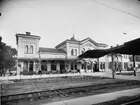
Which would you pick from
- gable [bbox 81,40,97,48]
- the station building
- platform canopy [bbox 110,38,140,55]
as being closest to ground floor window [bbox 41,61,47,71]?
the station building

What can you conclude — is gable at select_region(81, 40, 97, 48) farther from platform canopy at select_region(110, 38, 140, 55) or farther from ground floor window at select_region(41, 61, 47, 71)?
platform canopy at select_region(110, 38, 140, 55)

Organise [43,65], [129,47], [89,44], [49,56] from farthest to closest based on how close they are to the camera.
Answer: [89,44]
[49,56]
[43,65]
[129,47]

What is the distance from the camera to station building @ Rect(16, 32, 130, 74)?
25.2 metres

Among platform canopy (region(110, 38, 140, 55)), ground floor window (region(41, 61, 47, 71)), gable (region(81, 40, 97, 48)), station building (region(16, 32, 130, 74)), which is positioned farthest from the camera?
gable (region(81, 40, 97, 48))

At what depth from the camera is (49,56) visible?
2808cm

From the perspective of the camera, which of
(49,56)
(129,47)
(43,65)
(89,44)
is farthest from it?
(89,44)

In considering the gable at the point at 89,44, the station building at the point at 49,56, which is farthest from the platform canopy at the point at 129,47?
the gable at the point at 89,44

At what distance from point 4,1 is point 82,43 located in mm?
28805

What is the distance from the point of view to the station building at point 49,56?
82.8 ft

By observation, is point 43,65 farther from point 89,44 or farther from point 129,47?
point 129,47

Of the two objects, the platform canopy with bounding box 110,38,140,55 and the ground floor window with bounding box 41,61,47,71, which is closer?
the platform canopy with bounding box 110,38,140,55

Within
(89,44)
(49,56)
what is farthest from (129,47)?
(49,56)

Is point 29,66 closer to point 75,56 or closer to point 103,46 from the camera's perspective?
point 75,56

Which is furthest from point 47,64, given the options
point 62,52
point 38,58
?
point 62,52
